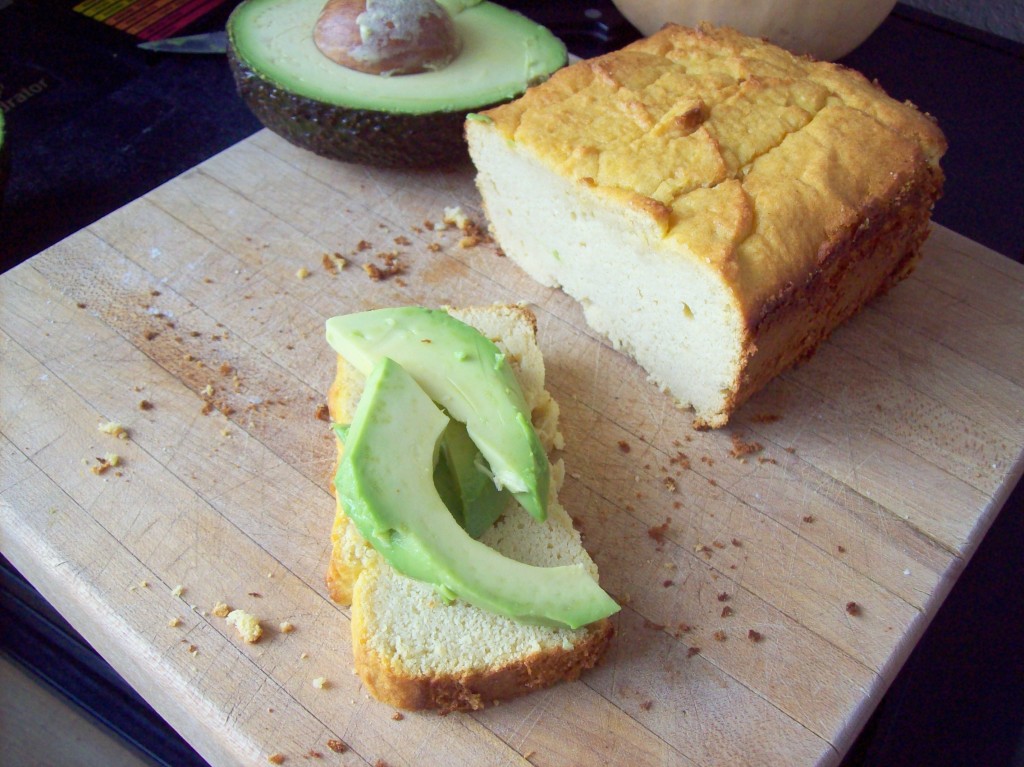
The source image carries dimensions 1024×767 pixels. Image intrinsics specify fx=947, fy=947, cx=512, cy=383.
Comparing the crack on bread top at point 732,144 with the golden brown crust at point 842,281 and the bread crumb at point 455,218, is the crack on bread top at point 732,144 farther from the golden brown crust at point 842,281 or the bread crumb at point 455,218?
the bread crumb at point 455,218

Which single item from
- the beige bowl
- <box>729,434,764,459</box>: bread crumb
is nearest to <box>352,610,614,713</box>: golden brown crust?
<box>729,434,764,459</box>: bread crumb

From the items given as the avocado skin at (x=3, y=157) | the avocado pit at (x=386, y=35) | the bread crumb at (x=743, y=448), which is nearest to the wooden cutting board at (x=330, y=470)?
the bread crumb at (x=743, y=448)

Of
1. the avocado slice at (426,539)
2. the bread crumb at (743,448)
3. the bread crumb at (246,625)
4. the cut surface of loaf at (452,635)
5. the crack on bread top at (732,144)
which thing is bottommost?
the bread crumb at (246,625)

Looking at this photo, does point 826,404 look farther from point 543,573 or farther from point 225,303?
point 225,303

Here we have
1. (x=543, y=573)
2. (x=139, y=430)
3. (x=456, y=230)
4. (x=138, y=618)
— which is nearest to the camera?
(x=543, y=573)

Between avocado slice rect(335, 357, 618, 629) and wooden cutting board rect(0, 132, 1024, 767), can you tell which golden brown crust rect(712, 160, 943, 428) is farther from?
avocado slice rect(335, 357, 618, 629)

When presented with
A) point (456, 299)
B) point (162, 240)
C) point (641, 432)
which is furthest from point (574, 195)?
point (162, 240)
